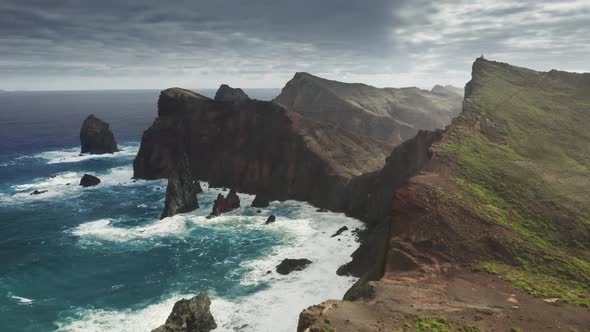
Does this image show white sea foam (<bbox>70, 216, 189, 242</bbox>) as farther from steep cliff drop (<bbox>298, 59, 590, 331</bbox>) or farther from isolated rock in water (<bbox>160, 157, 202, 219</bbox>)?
steep cliff drop (<bbox>298, 59, 590, 331</bbox>)

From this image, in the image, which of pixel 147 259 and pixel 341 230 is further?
pixel 341 230

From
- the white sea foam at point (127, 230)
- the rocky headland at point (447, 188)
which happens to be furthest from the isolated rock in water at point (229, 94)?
the white sea foam at point (127, 230)

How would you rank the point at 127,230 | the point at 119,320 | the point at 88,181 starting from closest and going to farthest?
the point at 119,320 → the point at 127,230 → the point at 88,181

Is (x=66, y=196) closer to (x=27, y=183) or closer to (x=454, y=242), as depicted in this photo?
(x=27, y=183)

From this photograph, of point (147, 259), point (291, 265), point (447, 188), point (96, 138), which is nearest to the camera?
point (447, 188)

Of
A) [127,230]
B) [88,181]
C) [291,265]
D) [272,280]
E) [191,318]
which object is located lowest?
[272,280]

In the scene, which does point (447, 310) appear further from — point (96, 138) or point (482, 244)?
point (96, 138)

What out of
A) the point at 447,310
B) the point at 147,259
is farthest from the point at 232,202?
the point at 447,310
